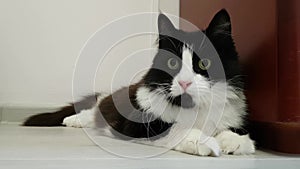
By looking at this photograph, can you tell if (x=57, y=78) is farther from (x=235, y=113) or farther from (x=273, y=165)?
(x=273, y=165)

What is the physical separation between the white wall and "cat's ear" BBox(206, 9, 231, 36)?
3.00ft

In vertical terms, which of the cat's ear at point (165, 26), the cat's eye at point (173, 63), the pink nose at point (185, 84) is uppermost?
the cat's ear at point (165, 26)

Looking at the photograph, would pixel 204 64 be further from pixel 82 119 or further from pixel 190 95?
pixel 82 119

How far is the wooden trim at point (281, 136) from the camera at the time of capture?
0.85 m

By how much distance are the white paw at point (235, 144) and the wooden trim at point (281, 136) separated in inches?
3.1

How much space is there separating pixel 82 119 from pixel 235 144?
0.88m

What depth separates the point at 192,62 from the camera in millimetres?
902

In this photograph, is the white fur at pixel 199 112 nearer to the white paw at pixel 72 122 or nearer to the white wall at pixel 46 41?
the white paw at pixel 72 122

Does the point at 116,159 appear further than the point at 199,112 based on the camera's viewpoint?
No

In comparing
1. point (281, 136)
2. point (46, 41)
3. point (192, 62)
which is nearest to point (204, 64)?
point (192, 62)

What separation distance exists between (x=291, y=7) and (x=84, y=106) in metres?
1.09

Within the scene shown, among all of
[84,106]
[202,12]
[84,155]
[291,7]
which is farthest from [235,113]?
[84,106]

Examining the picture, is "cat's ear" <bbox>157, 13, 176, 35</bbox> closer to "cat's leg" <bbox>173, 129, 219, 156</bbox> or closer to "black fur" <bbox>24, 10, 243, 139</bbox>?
"black fur" <bbox>24, 10, 243, 139</bbox>

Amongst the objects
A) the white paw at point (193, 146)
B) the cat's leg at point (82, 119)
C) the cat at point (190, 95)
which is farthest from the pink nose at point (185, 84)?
the cat's leg at point (82, 119)
